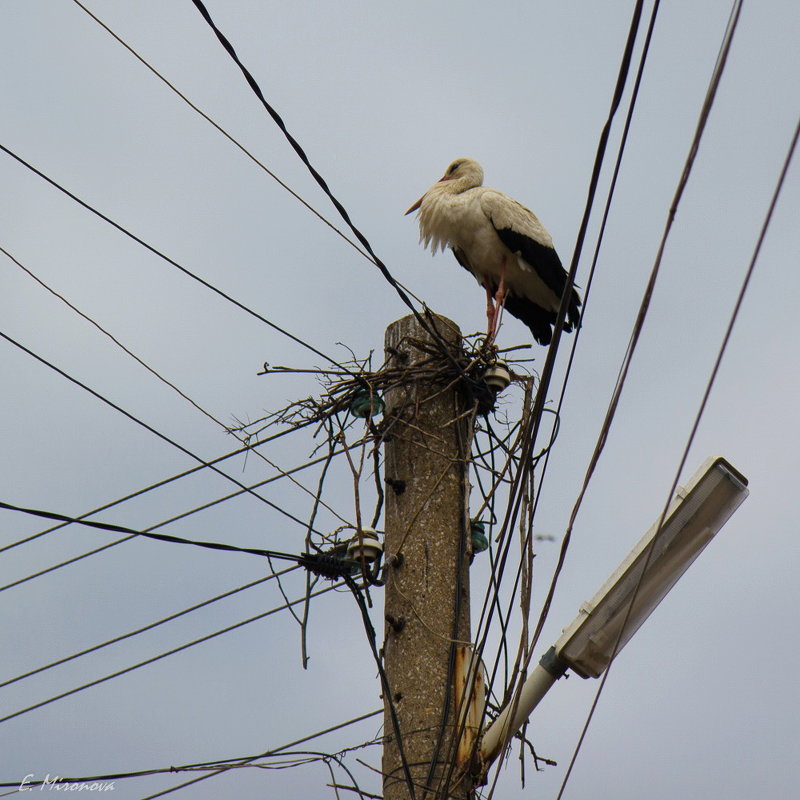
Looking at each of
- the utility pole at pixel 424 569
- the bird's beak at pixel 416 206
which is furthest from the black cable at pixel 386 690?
the bird's beak at pixel 416 206

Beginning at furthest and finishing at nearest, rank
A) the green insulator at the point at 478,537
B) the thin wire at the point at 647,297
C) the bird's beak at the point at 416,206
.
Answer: the bird's beak at the point at 416,206 < the green insulator at the point at 478,537 < the thin wire at the point at 647,297

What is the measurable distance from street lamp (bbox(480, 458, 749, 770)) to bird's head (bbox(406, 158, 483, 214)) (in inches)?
182

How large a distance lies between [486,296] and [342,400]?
324cm

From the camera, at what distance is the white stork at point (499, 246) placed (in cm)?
742

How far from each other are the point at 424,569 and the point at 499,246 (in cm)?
380

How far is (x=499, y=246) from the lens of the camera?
7453 millimetres

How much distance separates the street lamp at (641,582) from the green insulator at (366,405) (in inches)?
47.7

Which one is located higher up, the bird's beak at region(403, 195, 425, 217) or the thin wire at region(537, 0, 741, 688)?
the bird's beak at region(403, 195, 425, 217)

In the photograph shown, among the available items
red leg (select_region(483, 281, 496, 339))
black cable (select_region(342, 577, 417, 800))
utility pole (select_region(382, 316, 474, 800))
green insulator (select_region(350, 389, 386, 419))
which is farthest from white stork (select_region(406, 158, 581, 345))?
black cable (select_region(342, 577, 417, 800))

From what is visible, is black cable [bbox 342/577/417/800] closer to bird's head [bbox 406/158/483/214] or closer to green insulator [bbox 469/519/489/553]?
green insulator [bbox 469/519/489/553]

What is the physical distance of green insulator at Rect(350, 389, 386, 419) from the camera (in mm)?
4480

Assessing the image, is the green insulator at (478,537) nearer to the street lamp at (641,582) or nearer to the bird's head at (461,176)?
the street lamp at (641,582)

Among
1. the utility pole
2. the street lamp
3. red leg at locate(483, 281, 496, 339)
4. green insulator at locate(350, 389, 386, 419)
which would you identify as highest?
red leg at locate(483, 281, 496, 339)

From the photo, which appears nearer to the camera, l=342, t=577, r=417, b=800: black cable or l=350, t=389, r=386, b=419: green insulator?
l=342, t=577, r=417, b=800: black cable
